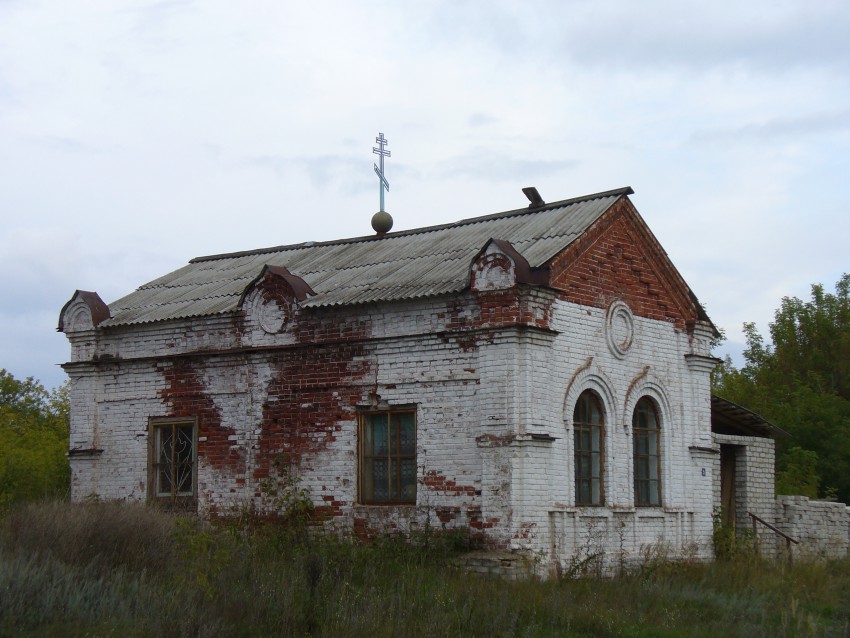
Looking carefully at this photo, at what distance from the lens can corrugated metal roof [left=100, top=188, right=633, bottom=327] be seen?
15875mm

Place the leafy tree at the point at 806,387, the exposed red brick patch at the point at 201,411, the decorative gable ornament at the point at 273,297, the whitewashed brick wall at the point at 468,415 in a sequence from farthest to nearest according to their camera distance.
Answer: the leafy tree at the point at 806,387
the exposed red brick patch at the point at 201,411
the decorative gable ornament at the point at 273,297
the whitewashed brick wall at the point at 468,415

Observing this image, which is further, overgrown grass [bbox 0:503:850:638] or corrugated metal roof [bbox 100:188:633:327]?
corrugated metal roof [bbox 100:188:633:327]

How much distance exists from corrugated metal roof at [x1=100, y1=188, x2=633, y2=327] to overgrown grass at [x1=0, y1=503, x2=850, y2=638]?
11.6 ft

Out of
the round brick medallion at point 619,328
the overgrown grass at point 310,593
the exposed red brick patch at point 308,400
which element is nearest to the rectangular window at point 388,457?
the exposed red brick patch at point 308,400

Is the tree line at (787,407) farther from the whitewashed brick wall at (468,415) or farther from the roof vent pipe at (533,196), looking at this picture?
the roof vent pipe at (533,196)

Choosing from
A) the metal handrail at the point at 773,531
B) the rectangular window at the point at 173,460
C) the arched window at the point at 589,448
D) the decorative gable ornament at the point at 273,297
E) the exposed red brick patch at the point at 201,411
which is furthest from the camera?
the metal handrail at the point at 773,531

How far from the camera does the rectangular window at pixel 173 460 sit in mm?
17391

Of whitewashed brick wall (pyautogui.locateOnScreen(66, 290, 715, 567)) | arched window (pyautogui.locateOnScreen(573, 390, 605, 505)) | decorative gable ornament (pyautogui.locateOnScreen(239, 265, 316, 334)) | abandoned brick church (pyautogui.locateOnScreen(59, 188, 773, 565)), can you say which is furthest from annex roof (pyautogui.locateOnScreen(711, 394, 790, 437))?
decorative gable ornament (pyautogui.locateOnScreen(239, 265, 316, 334))

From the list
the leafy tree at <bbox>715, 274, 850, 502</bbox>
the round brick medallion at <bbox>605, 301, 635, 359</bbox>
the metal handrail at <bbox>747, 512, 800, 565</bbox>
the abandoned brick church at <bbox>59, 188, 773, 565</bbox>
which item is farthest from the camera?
the leafy tree at <bbox>715, 274, 850, 502</bbox>

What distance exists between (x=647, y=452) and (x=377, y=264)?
483cm

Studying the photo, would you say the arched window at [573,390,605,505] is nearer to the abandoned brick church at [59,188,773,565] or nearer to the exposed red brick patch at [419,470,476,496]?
the abandoned brick church at [59,188,773,565]

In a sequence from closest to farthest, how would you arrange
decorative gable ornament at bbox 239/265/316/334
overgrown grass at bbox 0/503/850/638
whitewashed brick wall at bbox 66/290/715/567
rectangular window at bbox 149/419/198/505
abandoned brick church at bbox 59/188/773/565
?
1. overgrown grass at bbox 0/503/850/638
2. whitewashed brick wall at bbox 66/290/715/567
3. abandoned brick church at bbox 59/188/773/565
4. decorative gable ornament at bbox 239/265/316/334
5. rectangular window at bbox 149/419/198/505

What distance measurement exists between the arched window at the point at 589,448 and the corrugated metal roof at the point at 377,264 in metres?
2.14

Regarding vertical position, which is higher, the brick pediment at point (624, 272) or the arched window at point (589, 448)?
the brick pediment at point (624, 272)
